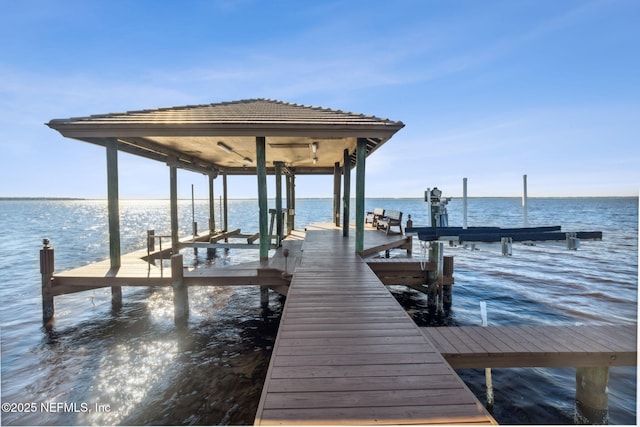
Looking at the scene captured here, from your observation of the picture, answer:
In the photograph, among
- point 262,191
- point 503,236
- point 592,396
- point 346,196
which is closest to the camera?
point 592,396

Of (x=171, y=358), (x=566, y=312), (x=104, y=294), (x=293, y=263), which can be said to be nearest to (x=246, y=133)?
(x=293, y=263)

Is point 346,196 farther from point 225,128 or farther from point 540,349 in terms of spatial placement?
point 540,349

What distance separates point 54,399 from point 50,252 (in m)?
3.73

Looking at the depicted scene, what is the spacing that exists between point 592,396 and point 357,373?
5.09 meters

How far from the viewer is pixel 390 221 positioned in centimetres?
1225

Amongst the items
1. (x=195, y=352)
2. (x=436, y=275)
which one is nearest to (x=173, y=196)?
(x=195, y=352)

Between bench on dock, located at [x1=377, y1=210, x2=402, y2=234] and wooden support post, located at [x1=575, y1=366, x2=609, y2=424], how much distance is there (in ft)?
24.6

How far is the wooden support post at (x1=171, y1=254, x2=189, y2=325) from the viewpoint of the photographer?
7219 millimetres

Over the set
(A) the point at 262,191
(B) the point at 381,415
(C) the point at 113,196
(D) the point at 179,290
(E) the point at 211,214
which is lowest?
(D) the point at 179,290

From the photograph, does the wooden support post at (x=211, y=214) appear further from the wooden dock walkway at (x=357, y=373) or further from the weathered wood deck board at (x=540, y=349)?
the weathered wood deck board at (x=540, y=349)

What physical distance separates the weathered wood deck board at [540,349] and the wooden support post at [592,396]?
33 centimetres

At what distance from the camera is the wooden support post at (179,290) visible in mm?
7219

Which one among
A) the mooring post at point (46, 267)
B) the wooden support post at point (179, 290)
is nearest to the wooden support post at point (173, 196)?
the mooring post at point (46, 267)

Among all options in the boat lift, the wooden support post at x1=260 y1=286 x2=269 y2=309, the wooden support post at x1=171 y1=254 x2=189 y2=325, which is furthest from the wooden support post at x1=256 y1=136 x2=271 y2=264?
the boat lift
